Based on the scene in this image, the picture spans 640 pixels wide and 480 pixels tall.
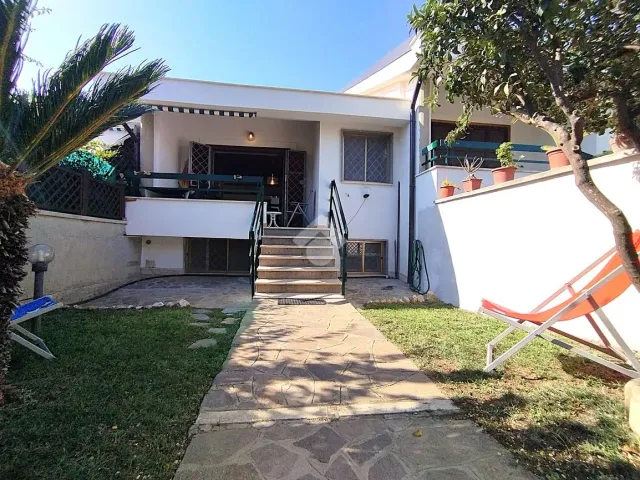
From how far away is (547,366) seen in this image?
3.07 metres

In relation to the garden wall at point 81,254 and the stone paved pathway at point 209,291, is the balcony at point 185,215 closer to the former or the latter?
the garden wall at point 81,254

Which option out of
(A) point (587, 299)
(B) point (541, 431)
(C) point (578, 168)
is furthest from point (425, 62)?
(B) point (541, 431)

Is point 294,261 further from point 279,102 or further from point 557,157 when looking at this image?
point 557,157

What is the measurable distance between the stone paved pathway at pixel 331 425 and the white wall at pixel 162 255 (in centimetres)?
607

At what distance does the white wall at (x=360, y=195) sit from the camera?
874cm

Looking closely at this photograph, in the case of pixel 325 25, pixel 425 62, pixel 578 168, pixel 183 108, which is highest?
pixel 325 25

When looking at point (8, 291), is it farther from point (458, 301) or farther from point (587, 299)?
point (458, 301)

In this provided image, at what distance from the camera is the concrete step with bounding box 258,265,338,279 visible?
6355mm

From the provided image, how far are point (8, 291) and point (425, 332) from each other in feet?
13.0

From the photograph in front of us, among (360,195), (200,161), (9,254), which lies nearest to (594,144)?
(360,195)

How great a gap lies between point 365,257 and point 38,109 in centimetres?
744

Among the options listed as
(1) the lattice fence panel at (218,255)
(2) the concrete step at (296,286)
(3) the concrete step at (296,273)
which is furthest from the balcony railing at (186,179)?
(2) the concrete step at (296,286)

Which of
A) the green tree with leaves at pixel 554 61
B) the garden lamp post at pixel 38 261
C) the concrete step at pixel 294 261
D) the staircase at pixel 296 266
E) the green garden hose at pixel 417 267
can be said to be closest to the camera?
the green tree with leaves at pixel 554 61

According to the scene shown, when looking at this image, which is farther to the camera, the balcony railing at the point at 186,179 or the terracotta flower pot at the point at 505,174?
the balcony railing at the point at 186,179
